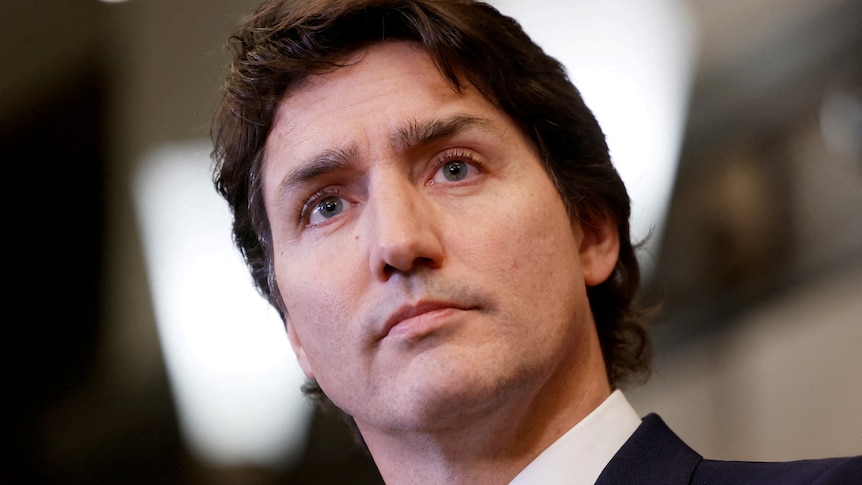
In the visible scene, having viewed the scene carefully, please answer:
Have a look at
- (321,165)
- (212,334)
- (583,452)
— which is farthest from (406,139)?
(212,334)

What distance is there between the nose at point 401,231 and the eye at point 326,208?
0.32ft

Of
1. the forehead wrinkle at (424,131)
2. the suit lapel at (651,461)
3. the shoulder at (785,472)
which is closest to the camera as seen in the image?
the shoulder at (785,472)

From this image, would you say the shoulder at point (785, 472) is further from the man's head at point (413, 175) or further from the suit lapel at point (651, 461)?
the man's head at point (413, 175)

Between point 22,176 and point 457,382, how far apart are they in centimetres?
166

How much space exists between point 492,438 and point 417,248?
303 mm

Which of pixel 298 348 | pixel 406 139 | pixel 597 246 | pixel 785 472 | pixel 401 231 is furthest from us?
pixel 298 348

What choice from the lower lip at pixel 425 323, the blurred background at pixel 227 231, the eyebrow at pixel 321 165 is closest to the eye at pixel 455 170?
the eyebrow at pixel 321 165

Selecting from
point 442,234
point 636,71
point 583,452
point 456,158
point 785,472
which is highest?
point 636,71

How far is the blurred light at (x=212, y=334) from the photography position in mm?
2434

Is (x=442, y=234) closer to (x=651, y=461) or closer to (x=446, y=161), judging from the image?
(x=446, y=161)

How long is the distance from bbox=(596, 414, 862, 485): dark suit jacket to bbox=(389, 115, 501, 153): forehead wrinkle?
20.0 inches

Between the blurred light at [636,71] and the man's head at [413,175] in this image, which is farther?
the blurred light at [636,71]

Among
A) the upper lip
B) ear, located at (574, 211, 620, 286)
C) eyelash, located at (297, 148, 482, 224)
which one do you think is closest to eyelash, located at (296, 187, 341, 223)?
eyelash, located at (297, 148, 482, 224)

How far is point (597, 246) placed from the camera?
1569 millimetres
